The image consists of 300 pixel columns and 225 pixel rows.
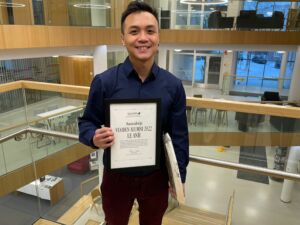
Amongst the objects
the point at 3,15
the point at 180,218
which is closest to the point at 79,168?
the point at 3,15

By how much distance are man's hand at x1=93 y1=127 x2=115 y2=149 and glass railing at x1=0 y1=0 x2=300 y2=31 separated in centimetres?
597

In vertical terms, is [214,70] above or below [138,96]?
below

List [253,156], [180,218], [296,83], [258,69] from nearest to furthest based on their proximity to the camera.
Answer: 1. [253,156]
2. [180,218]
3. [296,83]
4. [258,69]

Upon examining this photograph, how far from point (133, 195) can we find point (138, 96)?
59 cm

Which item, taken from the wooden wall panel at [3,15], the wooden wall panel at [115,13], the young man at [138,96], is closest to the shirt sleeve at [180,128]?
the young man at [138,96]

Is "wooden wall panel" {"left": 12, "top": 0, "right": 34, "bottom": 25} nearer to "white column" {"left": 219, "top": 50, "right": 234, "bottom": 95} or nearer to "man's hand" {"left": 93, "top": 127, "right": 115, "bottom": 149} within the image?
"man's hand" {"left": 93, "top": 127, "right": 115, "bottom": 149}

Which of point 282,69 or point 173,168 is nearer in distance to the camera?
point 173,168

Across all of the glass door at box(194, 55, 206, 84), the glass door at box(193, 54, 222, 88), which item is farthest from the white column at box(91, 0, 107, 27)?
the glass door at box(194, 55, 206, 84)

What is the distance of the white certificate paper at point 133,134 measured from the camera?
131cm

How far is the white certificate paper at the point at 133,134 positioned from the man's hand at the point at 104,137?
0.04m

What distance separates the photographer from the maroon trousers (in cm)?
149

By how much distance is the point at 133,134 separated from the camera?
4.47 ft

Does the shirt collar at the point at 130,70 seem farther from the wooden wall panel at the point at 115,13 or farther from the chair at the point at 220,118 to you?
the wooden wall panel at the point at 115,13

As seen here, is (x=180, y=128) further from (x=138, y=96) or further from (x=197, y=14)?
(x=197, y=14)
